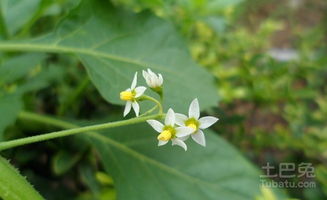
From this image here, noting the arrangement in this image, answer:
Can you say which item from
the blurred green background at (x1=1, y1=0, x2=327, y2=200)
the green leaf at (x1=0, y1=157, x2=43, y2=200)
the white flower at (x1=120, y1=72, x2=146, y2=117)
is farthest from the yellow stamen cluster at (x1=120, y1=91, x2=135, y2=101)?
the blurred green background at (x1=1, y1=0, x2=327, y2=200)

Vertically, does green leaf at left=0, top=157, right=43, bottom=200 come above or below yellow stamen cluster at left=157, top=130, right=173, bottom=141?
below

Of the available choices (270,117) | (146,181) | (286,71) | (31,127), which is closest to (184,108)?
(146,181)

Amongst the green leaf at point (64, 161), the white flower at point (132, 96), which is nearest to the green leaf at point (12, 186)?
the white flower at point (132, 96)

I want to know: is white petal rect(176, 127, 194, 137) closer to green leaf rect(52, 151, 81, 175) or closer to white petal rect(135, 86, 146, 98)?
white petal rect(135, 86, 146, 98)

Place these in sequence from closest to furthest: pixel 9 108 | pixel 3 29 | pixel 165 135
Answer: pixel 165 135
pixel 9 108
pixel 3 29

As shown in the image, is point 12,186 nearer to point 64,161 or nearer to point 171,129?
point 171,129

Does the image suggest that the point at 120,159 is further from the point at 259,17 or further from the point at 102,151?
the point at 259,17

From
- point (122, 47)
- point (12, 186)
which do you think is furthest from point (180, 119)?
point (122, 47)
